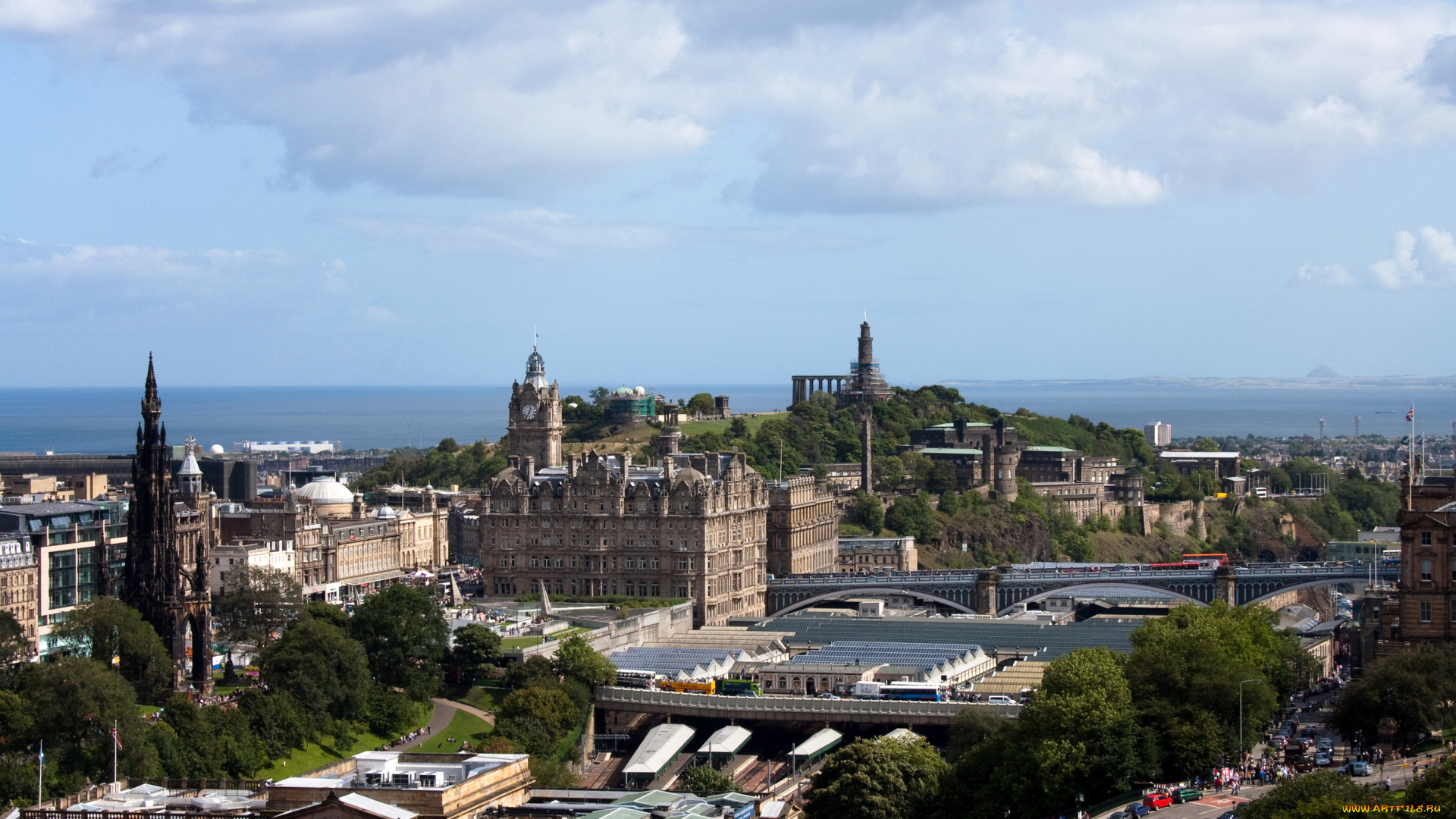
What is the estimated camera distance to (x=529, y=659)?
11231cm

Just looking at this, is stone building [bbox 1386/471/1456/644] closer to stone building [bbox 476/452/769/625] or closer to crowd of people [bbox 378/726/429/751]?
crowd of people [bbox 378/726/429/751]

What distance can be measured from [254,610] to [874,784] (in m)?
47.7

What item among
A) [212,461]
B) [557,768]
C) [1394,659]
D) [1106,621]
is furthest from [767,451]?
[1394,659]

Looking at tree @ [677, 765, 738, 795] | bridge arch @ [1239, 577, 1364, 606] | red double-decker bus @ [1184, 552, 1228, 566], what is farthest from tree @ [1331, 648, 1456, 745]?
red double-decker bus @ [1184, 552, 1228, 566]

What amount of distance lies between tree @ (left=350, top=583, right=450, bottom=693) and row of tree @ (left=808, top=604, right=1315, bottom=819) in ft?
103

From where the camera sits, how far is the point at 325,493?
173 m

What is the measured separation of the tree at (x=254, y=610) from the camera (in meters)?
113

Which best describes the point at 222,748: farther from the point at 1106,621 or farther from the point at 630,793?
the point at 1106,621

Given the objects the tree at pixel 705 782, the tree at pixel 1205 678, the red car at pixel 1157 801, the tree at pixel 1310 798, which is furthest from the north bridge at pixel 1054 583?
the tree at pixel 1310 798

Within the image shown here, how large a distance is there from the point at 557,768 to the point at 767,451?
108 metres

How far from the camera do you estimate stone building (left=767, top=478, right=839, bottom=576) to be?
163 meters

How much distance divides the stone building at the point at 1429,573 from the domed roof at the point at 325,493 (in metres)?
103

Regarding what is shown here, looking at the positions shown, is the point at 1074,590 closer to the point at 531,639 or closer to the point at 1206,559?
the point at 1206,559

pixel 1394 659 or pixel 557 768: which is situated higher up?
pixel 1394 659
